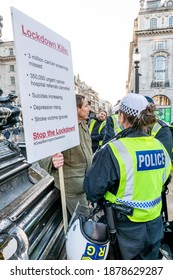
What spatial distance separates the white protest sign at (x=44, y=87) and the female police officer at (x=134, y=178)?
38 centimetres

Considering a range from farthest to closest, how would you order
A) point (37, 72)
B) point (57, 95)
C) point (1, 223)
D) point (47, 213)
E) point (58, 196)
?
point (58, 196) → point (47, 213) → point (57, 95) → point (37, 72) → point (1, 223)

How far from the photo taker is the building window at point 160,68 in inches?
1508

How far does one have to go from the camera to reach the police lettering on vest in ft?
5.35

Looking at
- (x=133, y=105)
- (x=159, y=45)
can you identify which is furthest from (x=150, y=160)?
(x=159, y=45)

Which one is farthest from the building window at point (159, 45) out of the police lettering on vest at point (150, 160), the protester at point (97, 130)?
the police lettering on vest at point (150, 160)

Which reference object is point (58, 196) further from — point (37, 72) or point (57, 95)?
point (37, 72)

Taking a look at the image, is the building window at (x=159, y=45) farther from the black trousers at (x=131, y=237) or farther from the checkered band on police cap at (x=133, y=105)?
the black trousers at (x=131, y=237)

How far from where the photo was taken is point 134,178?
5.30 ft

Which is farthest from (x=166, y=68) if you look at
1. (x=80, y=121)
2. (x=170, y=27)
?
(x=80, y=121)

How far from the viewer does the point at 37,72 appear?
1.55m

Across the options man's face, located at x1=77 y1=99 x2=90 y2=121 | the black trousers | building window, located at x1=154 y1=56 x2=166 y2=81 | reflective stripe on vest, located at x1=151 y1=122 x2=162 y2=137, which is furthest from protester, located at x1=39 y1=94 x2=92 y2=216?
building window, located at x1=154 y1=56 x2=166 y2=81

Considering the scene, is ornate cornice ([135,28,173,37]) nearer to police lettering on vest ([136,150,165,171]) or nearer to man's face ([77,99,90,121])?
man's face ([77,99,90,121])

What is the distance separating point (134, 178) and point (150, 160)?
185mm
